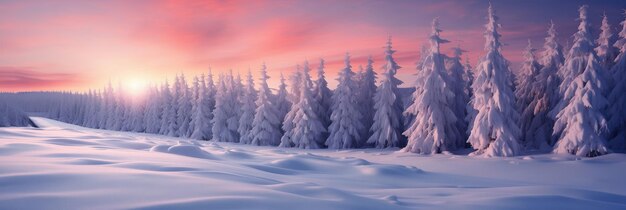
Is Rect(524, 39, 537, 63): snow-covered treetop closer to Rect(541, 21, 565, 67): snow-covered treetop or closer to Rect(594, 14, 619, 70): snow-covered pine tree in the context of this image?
Rect(541, 21, 565, 67): snow-covered treetop

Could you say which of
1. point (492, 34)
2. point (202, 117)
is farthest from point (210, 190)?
point (202, 117)

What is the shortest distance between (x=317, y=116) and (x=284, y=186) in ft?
108

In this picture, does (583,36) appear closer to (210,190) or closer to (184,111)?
(210,190)

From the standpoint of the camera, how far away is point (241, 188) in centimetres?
530

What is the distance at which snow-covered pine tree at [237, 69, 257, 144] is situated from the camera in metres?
43.0

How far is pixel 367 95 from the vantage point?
128 ft


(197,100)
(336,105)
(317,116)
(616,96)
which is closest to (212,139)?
(197,100)

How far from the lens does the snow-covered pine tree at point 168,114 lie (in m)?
56.7

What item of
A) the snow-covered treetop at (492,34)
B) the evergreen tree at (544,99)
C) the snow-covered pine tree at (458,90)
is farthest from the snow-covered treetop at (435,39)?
the evergreen tree at (544,99)

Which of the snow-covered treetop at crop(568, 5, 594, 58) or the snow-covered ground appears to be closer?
the snow-covered ground

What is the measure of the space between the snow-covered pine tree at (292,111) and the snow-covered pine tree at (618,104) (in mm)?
26295

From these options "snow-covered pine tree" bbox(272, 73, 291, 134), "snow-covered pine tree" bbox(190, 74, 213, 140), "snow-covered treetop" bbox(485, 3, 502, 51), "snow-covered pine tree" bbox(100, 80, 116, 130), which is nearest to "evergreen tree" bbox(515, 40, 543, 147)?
"snow-covered treetop" bbox(485, 3, 502, 51)

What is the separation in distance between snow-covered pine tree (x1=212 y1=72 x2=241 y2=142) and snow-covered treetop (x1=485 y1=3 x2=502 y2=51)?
1229 inches

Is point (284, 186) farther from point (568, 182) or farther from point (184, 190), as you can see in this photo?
point (568, 182)
